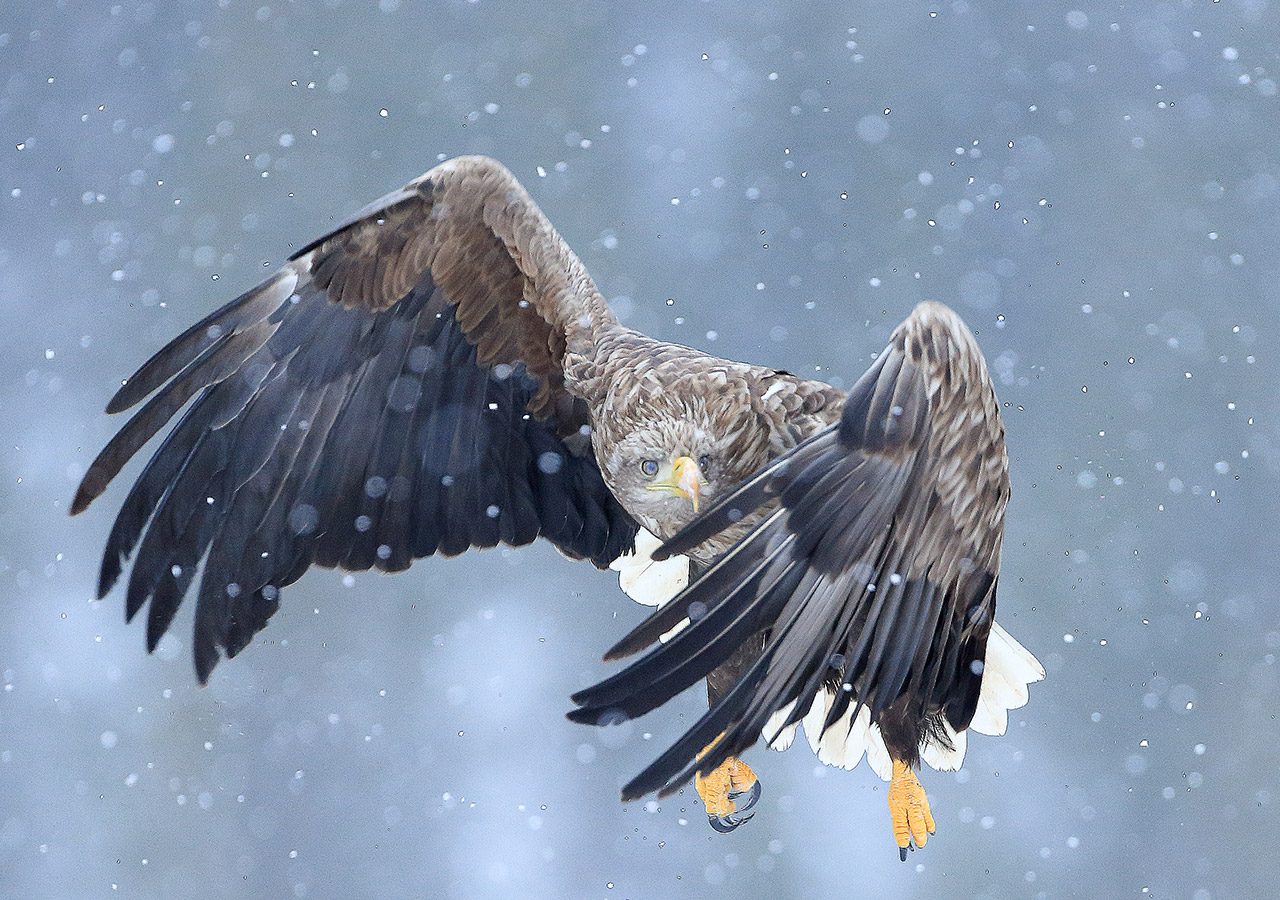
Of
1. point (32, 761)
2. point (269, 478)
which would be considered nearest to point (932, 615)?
point (269, 478)

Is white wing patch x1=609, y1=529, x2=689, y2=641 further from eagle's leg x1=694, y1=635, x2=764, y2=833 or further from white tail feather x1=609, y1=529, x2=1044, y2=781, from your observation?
eagle's leg x1=694, y1=635, x2=764, y2=833

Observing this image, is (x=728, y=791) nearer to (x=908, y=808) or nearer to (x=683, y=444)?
(x=908, y=808)

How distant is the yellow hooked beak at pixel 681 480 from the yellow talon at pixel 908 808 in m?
0.95

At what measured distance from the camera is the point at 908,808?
11.3 ft

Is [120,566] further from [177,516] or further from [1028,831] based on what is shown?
[1028,831]

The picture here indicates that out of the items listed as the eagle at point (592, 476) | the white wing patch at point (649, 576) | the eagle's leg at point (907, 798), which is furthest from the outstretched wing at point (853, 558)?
the white wing patch at point (649, 576)

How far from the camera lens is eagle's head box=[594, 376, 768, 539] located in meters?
2.99

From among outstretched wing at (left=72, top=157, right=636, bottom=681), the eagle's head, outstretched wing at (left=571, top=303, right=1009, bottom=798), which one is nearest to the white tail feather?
outstretched wing at (left=72, top=157, right=636, bottom=681)

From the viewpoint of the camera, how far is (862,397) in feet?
8.41

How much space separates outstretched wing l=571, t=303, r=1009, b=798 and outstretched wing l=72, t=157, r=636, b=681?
97 centimetres

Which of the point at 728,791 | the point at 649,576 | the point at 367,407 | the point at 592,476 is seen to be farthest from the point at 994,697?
the point at 367,407

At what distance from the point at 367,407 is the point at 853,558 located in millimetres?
1503

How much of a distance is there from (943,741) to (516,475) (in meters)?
1.24

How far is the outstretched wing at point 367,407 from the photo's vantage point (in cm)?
339
